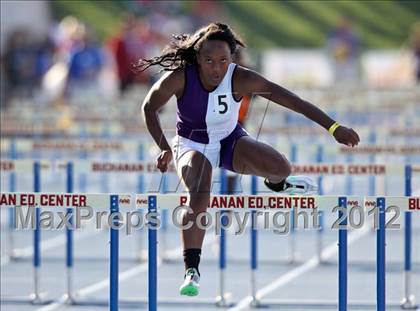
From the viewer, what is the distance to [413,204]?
27.7 ft

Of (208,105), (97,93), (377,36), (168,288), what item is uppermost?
(377,36)

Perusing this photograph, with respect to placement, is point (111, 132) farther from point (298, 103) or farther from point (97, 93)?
point (298, 103)

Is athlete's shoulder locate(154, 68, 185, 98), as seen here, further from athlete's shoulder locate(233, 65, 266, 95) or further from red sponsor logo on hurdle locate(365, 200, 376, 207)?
red sponsor logo on hurdle locate(365, 200, 376, 207)

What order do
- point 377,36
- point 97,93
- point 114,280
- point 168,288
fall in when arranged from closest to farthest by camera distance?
point 114,280, point 168,288, point 97,93, point 377,36

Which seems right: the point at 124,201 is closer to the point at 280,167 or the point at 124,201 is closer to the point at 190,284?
the point at 190,284

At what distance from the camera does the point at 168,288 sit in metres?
11.7

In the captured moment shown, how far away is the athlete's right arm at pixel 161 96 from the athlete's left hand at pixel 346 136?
1037 millimetres

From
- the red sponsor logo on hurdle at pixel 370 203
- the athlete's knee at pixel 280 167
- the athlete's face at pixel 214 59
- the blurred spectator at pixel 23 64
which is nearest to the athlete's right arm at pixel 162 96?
the athlete's face at pixel 214 59

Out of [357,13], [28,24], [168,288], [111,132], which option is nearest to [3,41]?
[28,24]

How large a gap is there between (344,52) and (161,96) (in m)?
27.8

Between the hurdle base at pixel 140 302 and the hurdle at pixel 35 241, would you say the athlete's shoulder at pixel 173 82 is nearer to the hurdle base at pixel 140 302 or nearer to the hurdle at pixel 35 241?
the hurdle at pixel 35 241

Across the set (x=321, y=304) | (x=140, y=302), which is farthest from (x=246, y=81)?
(x=140, y=302)

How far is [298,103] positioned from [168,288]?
137 inches

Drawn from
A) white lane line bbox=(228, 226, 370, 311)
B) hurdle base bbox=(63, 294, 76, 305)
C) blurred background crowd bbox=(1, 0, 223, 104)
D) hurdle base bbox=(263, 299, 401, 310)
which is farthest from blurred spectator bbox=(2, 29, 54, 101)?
hurdle base bbox=(263, 299, 401, 310)
